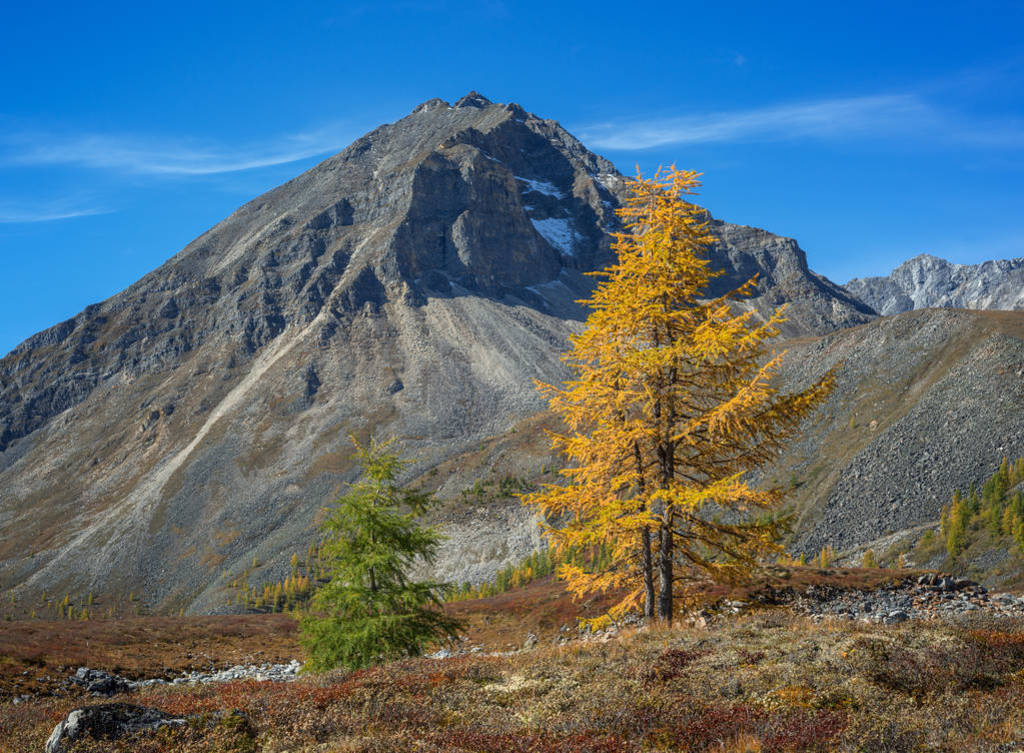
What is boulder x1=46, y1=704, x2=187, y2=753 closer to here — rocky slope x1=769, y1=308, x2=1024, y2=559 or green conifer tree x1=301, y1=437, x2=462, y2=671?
green conifer tree x1=301, y1=437, x2=462, y2=671

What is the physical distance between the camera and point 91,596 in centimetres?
12681

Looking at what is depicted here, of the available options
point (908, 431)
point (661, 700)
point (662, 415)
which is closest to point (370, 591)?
point (662, 415)

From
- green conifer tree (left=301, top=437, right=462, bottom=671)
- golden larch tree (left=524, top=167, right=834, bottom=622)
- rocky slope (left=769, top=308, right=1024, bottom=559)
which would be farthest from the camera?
rocky slope (left=769, top=308, right=1024, bottom=559)

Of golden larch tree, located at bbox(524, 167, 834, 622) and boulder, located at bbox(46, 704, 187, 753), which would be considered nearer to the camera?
boulder, located at bbox(46, 704, 187, 753)

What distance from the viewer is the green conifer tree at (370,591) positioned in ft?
70.3

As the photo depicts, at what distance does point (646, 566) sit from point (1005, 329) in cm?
10021

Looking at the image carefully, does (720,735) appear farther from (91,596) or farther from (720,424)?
(91,596)

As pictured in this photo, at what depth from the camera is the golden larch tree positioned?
16328mm

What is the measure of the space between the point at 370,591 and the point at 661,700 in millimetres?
14570

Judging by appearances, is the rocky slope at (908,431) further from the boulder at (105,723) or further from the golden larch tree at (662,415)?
the boulder at (105,723)

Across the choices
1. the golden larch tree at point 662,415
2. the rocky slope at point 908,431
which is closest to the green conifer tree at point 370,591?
the golden larch tree at point 662,415

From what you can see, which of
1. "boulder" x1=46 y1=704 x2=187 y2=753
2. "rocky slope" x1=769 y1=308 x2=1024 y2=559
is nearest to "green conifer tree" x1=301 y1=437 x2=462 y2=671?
"boulder" x1=46 y1=704 x2=187 y2=753

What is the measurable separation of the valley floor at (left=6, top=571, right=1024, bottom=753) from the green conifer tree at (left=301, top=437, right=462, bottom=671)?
6956mm

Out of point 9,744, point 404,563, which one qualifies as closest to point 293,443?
point 404,563
